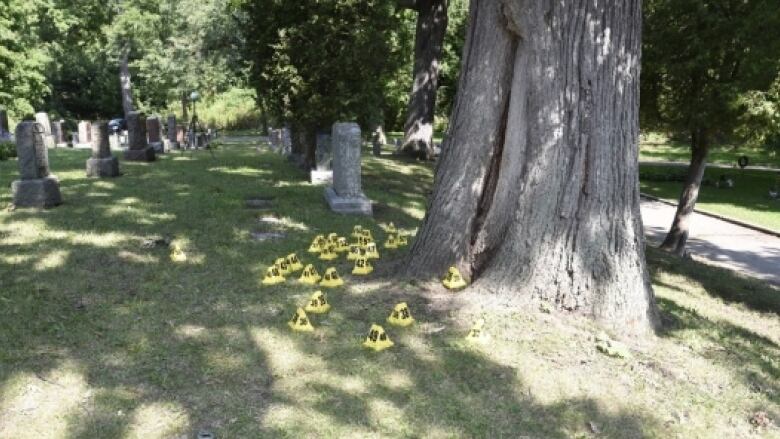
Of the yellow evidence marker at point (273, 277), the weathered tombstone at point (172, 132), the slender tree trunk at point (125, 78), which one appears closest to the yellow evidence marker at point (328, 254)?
the yellow evidence marker at point (273, 277)

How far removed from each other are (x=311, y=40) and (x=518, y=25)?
8721 mm

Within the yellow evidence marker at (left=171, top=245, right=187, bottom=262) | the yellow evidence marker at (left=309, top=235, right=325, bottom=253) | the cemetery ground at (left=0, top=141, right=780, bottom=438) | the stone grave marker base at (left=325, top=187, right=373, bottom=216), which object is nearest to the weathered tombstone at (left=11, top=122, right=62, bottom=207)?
the cemetery ground at (left=0, top=141, right=780, bottom=438)

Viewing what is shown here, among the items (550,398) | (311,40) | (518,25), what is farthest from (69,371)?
(311,40)

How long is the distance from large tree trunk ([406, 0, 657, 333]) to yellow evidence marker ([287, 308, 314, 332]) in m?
1.64

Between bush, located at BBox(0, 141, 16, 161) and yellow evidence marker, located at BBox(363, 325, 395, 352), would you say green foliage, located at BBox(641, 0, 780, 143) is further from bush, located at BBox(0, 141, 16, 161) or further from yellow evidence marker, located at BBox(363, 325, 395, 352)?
bush, located at BBox(0, 141, 16, 161)

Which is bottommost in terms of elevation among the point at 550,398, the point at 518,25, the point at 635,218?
the point at 550,398

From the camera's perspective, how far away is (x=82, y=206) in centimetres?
999

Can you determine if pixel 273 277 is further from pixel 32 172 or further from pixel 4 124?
pixel 4 124

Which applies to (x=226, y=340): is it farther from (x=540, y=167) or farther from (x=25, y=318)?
(x=540, y=167)

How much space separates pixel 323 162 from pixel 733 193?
68.1 ft

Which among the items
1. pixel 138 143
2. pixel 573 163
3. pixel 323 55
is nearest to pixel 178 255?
pixel 573 163

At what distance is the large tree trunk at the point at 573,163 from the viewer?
5242mm

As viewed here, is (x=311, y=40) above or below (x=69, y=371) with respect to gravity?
above

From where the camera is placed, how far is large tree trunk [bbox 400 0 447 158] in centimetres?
1972
